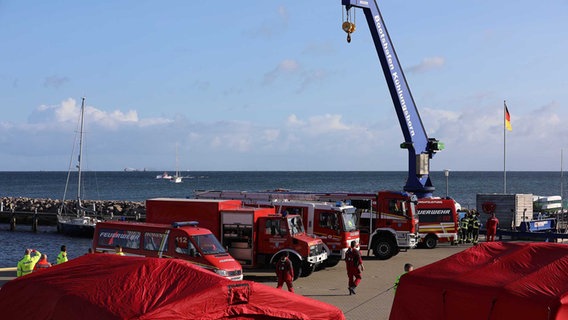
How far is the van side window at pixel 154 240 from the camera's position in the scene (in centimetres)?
1941

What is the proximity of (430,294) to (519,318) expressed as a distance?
1.62 meters

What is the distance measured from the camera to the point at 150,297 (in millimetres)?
9172

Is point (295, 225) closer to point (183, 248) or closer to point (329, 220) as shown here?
point (329, 220)

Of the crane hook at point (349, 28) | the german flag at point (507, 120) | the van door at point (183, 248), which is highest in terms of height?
the crane hook at point (349, 28)

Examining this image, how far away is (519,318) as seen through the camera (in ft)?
33.9

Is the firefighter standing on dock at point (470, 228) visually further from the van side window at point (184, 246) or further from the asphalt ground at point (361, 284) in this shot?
the van side window at point (184, 246)

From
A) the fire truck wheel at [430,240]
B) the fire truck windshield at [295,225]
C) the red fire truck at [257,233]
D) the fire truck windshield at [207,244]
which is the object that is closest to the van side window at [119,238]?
the fire truck windshield at [207,244]

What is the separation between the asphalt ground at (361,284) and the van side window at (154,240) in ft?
11.3

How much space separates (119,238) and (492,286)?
493 inches

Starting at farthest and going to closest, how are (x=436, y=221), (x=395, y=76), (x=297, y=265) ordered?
(x=395, y=76) < (x=436, y=221) < (x=297, y=265)

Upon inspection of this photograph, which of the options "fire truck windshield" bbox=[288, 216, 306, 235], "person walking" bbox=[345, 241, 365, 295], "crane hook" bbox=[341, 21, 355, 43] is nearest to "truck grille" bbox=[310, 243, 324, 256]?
"fire truck windshield" bbox=[288, 216, 306, 235]

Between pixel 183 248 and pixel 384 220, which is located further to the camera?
pixel 384 220

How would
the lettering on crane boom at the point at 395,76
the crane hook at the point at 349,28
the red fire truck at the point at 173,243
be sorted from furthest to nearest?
the lettering on crane boom at the point at 395,76 → the crane hook at the point at 349,28 → the red fire truck at the point at 173,243

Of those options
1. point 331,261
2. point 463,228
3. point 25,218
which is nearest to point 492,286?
point 331,261
